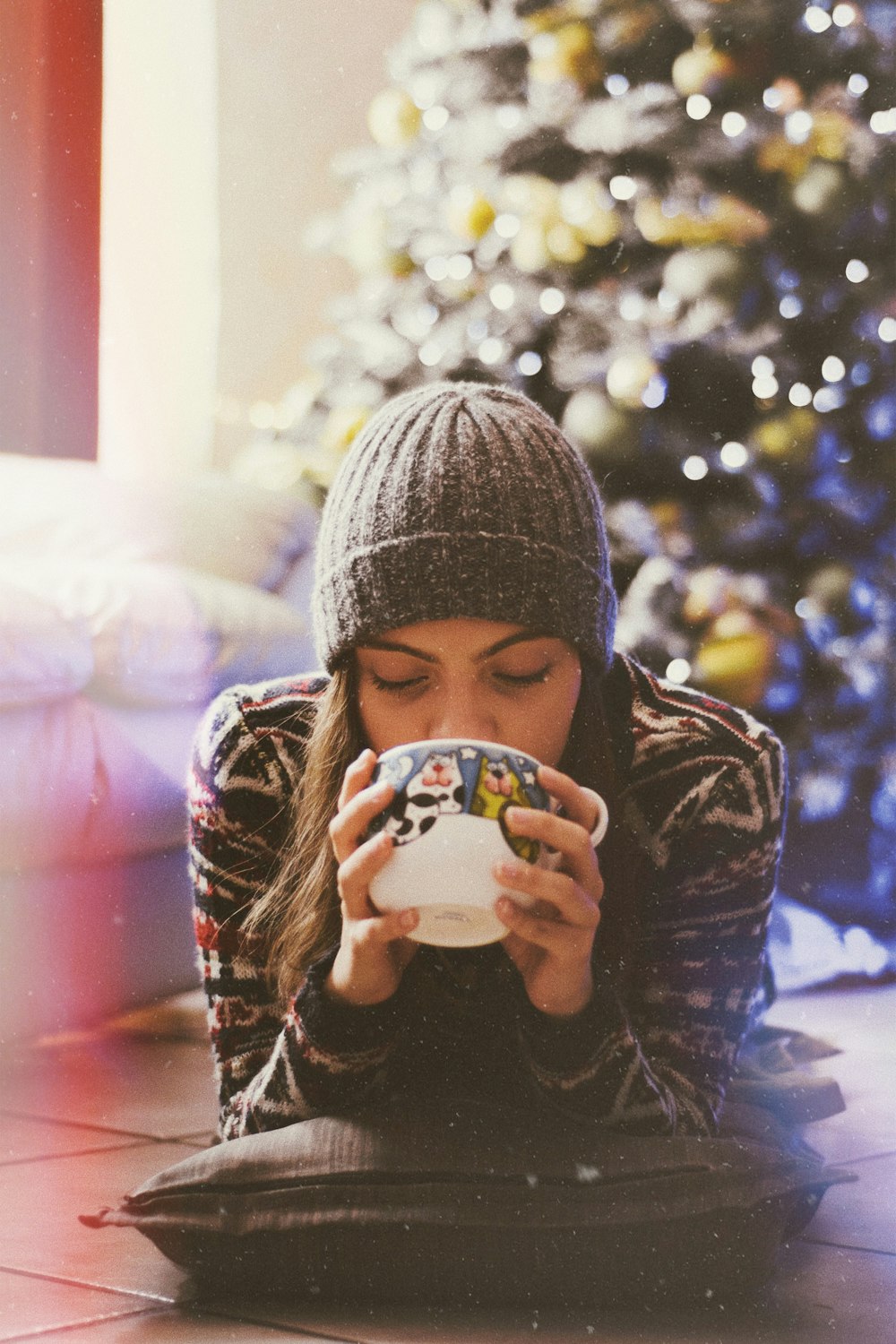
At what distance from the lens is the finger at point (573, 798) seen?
867 millimetres

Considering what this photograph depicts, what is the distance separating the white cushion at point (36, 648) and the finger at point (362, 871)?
897mm

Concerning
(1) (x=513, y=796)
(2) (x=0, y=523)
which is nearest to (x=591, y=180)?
(2) (x=0, y=523)

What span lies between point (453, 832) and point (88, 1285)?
0.40 m

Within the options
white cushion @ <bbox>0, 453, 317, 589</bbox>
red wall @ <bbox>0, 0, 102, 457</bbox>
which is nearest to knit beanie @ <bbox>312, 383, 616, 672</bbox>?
white cushion @ <bbox>0, 453, 317, 589</bbox>

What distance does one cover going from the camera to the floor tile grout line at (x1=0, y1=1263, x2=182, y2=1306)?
0.95m

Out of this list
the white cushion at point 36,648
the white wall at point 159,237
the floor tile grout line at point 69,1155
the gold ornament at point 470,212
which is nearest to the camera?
the floor tile grout line at point 69,1155

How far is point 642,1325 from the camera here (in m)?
0.91

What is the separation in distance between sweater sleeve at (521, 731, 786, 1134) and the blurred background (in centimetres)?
85

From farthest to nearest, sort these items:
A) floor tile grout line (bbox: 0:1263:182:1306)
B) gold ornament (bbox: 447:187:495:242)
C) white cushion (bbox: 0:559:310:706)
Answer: gold ornament (bbox: 447:187:495:242) → white cushion (bbox: 0:559:310:706) → floor tile grout line (bbox: 0:1263:182:1306)

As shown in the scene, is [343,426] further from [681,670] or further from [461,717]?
[461,717]

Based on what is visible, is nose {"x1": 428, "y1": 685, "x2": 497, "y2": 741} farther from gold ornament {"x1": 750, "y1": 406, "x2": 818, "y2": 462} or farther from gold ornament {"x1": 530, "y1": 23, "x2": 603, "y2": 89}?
gold ornament {"x1": 530, "y1": 23, "x2": 603, "y2": 89}

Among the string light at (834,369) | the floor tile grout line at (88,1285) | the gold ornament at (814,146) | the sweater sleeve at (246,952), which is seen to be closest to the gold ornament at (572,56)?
the gold ornament at (814,146)

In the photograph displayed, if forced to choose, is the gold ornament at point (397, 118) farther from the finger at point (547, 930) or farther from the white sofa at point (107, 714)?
the finger at point (547, 930)

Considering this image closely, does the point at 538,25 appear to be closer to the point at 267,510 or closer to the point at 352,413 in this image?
the point at 352,413
